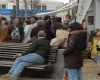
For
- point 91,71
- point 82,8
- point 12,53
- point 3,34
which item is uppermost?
point 82,8

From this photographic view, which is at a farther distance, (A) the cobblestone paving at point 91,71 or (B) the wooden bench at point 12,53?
(A) the cobblestone paving at point 91,71

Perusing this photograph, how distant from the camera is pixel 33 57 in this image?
27.9ft

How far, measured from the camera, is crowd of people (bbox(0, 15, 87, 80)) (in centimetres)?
693

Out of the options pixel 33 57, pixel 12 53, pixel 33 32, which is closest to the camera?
pixel 33 57

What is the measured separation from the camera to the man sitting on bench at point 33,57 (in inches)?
334

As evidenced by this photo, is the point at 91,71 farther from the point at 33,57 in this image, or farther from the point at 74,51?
the point at 74,51

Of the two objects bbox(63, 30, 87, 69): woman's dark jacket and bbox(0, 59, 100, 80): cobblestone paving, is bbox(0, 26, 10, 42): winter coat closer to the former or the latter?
bbox(0, 59, 100, 80): cobblestone paving

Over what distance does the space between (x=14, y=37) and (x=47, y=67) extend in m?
2.81

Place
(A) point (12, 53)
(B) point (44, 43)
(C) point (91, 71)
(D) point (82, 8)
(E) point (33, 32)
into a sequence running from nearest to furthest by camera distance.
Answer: (B) point (44, 43) → (A) point (12, 53) → (E) point (33, 32) → (C) point (91, 71) → (D) point (82, 8)

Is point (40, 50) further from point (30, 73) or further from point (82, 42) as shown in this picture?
point (82, 42)

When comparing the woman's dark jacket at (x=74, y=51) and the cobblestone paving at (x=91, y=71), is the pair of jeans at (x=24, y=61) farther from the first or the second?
the cobblestone paving at (x=91, y=71)

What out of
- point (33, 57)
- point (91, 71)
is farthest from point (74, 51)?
point (91, 71)

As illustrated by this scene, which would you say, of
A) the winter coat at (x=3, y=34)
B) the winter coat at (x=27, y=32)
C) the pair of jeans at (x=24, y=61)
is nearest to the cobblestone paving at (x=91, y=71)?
the pair of jeans at (x=24, y=61)

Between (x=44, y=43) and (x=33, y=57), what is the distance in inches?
19.8
